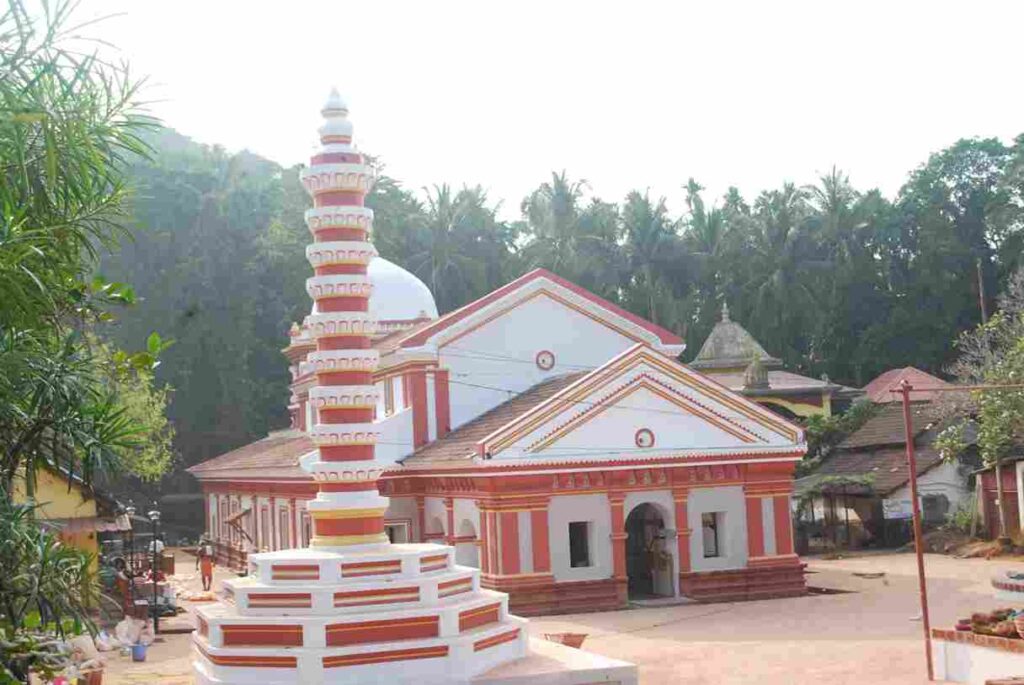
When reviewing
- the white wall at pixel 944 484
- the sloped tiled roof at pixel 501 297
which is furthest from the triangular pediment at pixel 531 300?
the white wall at pixel 944 484

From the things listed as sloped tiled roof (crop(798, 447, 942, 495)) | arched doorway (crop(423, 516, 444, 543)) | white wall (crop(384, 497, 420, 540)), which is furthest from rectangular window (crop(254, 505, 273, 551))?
sloped tiled roof (crop(798, 447, 942, 495))

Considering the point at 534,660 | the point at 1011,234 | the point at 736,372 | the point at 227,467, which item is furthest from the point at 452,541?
the point at 1011,234

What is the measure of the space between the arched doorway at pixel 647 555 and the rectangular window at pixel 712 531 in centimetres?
90

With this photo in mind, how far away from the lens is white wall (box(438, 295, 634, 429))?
2933cm

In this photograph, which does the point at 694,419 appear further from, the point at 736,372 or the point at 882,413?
the point at 736,372

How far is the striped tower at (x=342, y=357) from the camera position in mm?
16172

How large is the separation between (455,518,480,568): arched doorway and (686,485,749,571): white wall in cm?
446

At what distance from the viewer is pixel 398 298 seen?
1431 inches

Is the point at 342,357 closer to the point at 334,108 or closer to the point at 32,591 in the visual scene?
the point at 334,108

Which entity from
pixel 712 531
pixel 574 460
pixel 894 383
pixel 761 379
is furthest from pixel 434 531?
pixel 894 383

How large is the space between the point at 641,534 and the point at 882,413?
18.8 meters

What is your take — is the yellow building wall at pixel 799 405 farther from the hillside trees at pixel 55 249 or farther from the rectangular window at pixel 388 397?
the hillside trees at pixel 55 249

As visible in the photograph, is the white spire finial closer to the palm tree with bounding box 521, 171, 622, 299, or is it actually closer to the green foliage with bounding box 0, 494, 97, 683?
the green foliage with bounding box 0, 494, 97, 683

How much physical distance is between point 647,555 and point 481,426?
4.55 m
